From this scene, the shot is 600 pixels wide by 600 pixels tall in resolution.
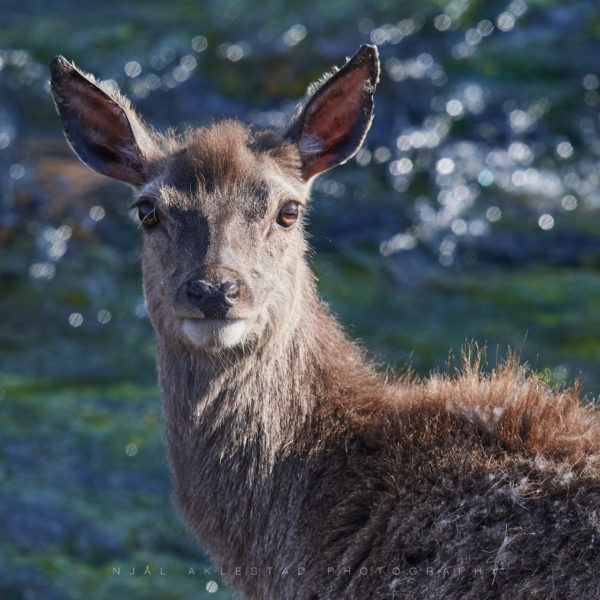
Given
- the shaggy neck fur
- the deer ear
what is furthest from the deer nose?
the deer ear

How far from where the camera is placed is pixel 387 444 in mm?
5980

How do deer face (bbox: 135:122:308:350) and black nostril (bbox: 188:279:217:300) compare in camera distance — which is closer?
black nostril (bbox: 188:279:217:300)

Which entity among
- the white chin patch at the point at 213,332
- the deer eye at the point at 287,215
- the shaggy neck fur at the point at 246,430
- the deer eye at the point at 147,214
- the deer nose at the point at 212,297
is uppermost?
the deer eye at the point at 147,214

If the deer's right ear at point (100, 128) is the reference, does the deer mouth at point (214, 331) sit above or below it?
below

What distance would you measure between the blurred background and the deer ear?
8.93 ft

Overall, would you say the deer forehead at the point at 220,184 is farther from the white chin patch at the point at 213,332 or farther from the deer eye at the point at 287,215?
the white chin patch at the point at 213,332

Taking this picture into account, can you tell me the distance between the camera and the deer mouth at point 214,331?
5.79m

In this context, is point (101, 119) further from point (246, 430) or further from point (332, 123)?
point (246, 430)

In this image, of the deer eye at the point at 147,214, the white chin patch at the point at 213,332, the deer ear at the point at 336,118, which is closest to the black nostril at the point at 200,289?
the white chin patch at the point at 213,332

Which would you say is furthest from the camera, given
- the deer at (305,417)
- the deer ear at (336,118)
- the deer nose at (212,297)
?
the deer ear at (336,118)

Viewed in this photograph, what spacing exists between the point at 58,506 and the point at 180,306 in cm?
497

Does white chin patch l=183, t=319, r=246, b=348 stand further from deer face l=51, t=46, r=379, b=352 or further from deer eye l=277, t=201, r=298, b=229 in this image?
deer eye l=277, t=201, r=298, b=229

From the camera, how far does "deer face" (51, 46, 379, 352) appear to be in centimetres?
587

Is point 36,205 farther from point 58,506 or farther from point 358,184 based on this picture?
point 58,506
